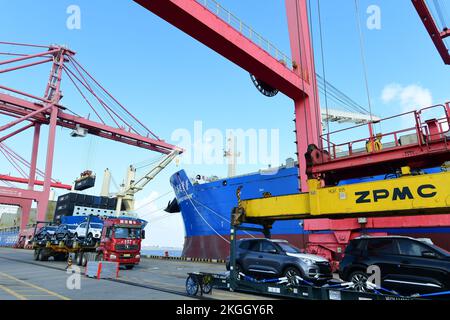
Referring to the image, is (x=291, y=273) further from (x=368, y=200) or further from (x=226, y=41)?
(x=226, y=41)

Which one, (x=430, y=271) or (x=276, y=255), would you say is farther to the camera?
(x=276, y=255)

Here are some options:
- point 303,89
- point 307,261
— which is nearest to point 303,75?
point 303,89

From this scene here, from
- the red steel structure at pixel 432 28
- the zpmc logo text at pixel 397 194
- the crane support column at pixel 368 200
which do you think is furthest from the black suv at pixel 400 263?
the red steel structure at pixel 432 28

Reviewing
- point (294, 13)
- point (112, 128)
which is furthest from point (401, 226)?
point (112, 128)

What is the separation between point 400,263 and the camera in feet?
25.4

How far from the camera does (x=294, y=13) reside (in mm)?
18109

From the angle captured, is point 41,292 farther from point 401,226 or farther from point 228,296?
point 401,226

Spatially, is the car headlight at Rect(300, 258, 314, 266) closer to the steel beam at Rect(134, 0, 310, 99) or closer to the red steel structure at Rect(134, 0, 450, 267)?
the red steel structure at Rect(134, 0, 450, 267)

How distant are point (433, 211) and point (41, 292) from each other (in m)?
9.67

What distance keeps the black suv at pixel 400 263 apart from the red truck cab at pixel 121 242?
1132 cm

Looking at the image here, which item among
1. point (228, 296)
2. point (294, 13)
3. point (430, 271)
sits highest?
point (294, 13)

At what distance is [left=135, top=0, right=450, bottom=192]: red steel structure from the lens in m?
9.57

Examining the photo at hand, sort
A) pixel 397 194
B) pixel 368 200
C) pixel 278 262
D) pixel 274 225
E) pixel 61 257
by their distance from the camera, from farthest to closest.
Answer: pixel 61 257 → pixel 274 225 → pixel 278 262 → pixel 368 200 → pixel 397 194

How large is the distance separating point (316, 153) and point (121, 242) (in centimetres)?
1101
